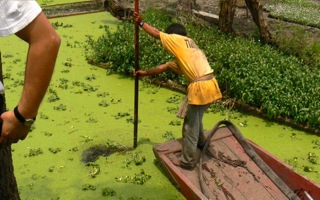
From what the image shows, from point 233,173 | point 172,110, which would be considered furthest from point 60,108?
point 233,173

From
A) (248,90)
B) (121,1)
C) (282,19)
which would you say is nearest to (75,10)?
(121,1)

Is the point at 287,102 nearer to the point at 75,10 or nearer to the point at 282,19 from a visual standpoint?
the point at 282,19

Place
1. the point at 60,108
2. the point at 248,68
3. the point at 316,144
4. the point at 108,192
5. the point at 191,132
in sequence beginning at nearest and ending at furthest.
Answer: the point at 108,192 → the point at 191,132 → the point at 316,144 → the point at 60,108 → the point at 248,68

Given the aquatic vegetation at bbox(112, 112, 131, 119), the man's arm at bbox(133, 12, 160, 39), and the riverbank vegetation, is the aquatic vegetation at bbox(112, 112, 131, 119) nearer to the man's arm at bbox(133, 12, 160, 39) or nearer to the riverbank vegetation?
the riverbank vegetation

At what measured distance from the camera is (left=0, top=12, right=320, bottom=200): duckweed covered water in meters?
4.66

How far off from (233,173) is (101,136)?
1790 millimetres

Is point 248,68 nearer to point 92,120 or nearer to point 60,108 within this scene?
point 92,120

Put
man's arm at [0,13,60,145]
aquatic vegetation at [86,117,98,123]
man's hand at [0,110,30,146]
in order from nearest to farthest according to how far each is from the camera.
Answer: man's arm at [0,13,60,145]
man's hand at [0,110,30,146]
aquatic vegetation at [86,117,98,123]

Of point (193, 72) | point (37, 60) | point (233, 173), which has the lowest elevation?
point (233, 173)

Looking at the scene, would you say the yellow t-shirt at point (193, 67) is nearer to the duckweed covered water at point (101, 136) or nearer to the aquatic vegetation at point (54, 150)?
the duckweed covered water at point (101, 136)

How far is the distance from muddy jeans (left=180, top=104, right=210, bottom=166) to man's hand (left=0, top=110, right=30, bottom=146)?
2.62 metres

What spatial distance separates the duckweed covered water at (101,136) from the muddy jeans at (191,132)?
35 cm

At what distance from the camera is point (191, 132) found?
182 inches

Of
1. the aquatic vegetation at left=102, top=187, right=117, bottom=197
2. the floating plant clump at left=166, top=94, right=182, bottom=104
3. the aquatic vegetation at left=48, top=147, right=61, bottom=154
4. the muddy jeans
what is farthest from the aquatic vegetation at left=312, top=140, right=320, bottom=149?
the aquatic vegetation at left=48, top=147, right=61, bottom=154
